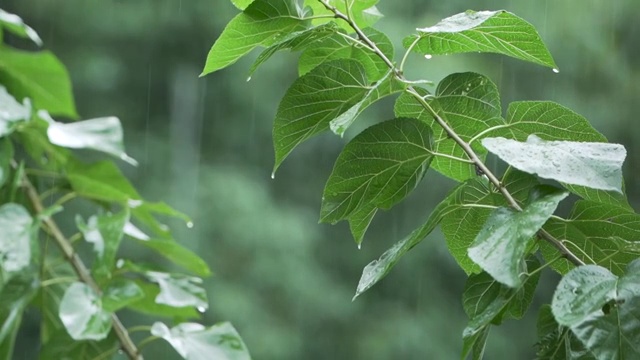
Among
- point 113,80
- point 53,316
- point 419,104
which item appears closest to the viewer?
point 419,104

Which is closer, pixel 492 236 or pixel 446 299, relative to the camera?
pixel 492 236

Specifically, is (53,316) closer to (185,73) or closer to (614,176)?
(614,176)

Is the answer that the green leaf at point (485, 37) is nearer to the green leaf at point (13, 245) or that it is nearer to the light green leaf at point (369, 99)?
the light green leaf at point (369, 99)

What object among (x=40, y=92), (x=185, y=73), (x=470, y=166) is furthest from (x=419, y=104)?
(x=185, y=73)

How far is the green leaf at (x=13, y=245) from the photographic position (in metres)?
0.89

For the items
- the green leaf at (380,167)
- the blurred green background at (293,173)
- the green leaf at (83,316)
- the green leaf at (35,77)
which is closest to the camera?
the green leaf at (380,167)

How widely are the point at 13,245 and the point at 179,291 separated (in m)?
0.18

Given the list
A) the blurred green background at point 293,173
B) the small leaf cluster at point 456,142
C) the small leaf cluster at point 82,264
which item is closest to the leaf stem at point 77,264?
the small leaf cluster at point 82,264

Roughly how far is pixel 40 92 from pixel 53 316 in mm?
320

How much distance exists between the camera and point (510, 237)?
0.37 metres

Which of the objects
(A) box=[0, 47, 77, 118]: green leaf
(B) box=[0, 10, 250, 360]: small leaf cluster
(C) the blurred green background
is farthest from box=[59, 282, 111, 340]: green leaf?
(C) the blurred green background

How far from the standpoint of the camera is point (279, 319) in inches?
137

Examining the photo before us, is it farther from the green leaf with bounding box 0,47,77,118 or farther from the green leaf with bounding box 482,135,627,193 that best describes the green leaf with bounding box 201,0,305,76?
the green leaf with bounding box 0,47,77,118

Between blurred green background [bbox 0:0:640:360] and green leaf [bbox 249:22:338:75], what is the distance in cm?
279
